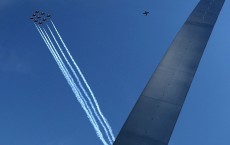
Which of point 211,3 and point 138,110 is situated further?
point 211,3

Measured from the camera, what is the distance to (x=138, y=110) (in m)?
20.0

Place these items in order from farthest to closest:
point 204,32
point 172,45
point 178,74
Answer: point 204,32, point 172,45, point 178,74

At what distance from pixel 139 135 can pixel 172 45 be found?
309 inches

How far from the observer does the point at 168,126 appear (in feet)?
62.9

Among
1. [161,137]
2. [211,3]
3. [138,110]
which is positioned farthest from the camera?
[211,3]

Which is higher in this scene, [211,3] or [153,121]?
[211,3]

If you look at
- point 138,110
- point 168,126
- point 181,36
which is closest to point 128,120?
point 138,110

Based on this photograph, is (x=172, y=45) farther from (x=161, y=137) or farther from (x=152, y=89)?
(x=161, y=137)

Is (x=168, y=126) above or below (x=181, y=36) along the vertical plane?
below

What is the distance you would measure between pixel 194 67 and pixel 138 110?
16.7ft

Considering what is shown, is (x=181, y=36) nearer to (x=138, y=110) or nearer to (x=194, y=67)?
(x=194, y=67)

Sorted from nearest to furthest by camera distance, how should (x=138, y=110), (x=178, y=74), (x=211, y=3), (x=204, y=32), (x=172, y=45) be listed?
1. (x=138, y=110)
2. (x=178, y=74)
3. (x=172, y=45)
4. (x=204, y=32)
5. (x=211, y=3)

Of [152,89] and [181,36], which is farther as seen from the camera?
[181,36]

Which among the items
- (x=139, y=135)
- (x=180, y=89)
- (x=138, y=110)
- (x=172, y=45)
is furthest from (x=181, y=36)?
(x=139, y=135)
